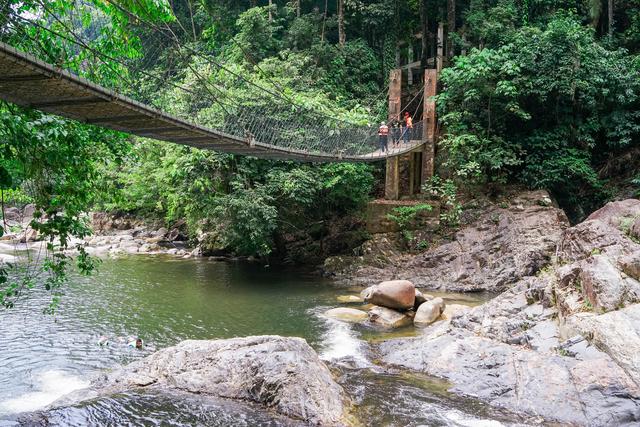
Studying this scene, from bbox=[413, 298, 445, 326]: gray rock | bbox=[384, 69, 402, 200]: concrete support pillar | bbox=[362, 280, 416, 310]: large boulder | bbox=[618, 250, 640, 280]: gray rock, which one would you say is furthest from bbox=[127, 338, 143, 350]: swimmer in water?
bbox=[384, 69, 402, 200]: concrete support pillar

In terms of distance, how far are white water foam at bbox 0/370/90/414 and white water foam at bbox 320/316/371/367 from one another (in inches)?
88.2

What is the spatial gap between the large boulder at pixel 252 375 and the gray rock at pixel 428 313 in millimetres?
2419

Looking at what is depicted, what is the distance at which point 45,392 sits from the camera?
14.2 ft

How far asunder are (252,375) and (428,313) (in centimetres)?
301

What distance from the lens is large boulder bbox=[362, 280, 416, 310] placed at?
265 inches

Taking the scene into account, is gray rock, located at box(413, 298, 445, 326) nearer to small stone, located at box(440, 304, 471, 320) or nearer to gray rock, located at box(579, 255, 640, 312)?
small stone, located at box(440, 304, 471, 320)

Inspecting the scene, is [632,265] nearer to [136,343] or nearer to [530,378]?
[530,378]

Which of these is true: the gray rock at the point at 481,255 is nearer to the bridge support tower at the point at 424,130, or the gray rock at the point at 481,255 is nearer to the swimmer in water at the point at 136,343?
the bridge support tower at the point at 424,130

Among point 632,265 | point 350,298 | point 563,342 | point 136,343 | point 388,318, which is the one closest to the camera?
point 563,342

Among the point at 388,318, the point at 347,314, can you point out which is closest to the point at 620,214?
the point at 388,318

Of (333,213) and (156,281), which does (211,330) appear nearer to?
(156,281)

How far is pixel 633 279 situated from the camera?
4.41m

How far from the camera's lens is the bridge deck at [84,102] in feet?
8.25

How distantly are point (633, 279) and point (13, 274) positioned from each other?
8651mm
